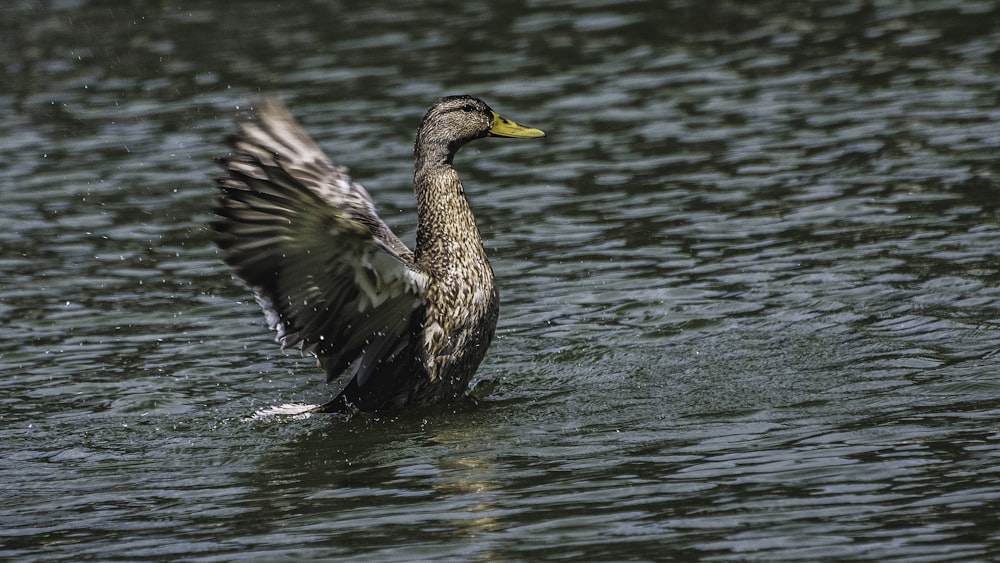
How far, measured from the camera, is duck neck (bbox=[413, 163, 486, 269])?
803 cm

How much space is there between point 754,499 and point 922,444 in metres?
0.97

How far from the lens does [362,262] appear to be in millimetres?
7293

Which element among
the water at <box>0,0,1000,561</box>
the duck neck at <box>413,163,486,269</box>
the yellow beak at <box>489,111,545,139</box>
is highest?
the yellow beak at <box>489,111,545,139</box>

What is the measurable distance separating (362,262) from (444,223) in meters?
0.90

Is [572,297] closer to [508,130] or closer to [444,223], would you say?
[508,130]

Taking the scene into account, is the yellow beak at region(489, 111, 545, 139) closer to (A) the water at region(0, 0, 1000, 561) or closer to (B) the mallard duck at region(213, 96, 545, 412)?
(B) the mallard duck at region(213, 96, 545, 412)

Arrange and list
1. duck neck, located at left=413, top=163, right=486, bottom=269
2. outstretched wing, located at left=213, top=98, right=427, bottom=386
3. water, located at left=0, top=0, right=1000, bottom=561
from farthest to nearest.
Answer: duck neck, located at left=413, top=163, right=486, bottom=269, outstretched wing, located at left=213, top=98, right=427, bottom=386, water, located at left=0, top=0, right=1000, bottom=561

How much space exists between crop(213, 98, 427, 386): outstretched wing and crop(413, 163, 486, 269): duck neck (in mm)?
132

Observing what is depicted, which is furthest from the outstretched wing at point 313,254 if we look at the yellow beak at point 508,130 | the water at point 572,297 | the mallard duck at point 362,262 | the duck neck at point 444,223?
the yellow beak at point 508,130

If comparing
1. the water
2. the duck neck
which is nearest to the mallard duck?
the duck neck

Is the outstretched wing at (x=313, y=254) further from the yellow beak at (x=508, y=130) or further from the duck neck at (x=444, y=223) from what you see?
the yellow beak at (x=508, y=130)

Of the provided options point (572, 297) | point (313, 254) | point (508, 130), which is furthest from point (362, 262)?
point (572, 297)

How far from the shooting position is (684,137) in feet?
43.1

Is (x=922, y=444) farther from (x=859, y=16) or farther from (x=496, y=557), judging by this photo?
(x=859, y=16)
